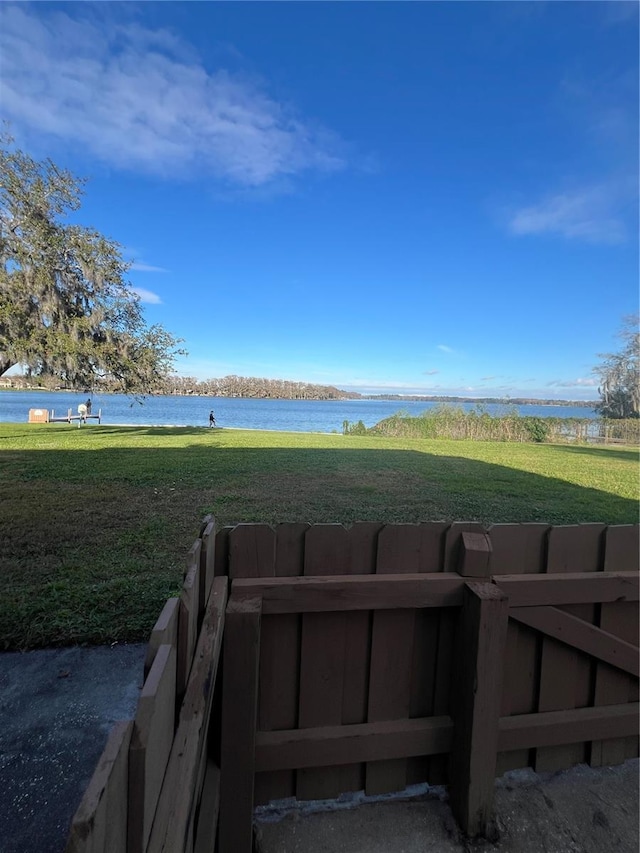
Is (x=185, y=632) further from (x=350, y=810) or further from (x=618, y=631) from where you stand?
(x=618, y=631)

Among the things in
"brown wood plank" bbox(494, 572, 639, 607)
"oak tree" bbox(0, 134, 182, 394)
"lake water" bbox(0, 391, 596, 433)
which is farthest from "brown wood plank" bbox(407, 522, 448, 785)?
"lake water" bbox(0, 391, 596, 433)

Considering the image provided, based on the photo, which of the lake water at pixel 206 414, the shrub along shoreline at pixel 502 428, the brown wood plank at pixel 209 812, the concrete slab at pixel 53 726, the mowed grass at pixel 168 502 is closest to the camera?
Answer: the brown wood plank at pixel 209 812

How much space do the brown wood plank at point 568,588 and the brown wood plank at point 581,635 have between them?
1.6 inches

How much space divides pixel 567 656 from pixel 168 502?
500 centimetres

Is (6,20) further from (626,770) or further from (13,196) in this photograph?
(626,770)

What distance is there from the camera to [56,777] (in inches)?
64.8

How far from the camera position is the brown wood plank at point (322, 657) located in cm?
158

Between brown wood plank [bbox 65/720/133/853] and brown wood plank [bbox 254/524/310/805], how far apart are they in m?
0.98

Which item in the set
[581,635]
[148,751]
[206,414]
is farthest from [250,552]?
[206,414]

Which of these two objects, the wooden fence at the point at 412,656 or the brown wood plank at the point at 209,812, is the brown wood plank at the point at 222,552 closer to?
the wooden fence at the point at 412,656

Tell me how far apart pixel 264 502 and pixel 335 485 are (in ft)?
5.40

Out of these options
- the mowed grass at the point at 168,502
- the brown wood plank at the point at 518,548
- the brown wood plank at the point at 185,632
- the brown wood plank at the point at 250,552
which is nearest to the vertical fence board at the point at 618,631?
the brown wood plank at the point at 518,548

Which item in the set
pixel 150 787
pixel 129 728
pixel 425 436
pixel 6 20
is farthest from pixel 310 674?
pixel 425 436

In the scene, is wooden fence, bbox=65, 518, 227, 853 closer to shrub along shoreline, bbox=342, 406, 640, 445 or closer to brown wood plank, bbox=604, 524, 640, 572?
brown wood plank, bbox=604, 524, 640, 572
